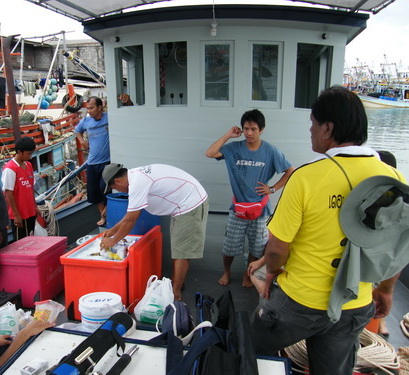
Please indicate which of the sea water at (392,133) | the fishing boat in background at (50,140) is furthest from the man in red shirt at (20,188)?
the sea water at (392,133)

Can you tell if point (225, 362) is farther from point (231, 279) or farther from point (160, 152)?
point (160, 152)

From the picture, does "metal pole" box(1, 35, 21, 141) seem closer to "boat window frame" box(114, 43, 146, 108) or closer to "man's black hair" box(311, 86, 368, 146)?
"boat window frame" box(114, 43, 146, 108)

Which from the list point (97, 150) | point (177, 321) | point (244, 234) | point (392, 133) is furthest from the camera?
point (392, 133)

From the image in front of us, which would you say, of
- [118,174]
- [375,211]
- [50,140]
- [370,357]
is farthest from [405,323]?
[50,140]

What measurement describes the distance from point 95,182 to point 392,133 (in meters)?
32.8

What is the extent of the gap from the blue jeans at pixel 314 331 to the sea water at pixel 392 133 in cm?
1977

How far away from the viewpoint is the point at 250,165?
11.7 ft

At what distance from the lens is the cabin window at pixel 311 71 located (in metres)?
4.31

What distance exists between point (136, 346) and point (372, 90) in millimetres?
62972

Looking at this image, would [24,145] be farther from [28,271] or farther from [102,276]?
[102,276]

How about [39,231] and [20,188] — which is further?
[39,231]

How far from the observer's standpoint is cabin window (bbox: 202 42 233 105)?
405 cm

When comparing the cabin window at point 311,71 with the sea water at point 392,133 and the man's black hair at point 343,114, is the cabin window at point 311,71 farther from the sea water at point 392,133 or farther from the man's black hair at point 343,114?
the sea water at point 392,133

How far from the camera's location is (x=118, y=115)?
462cm
